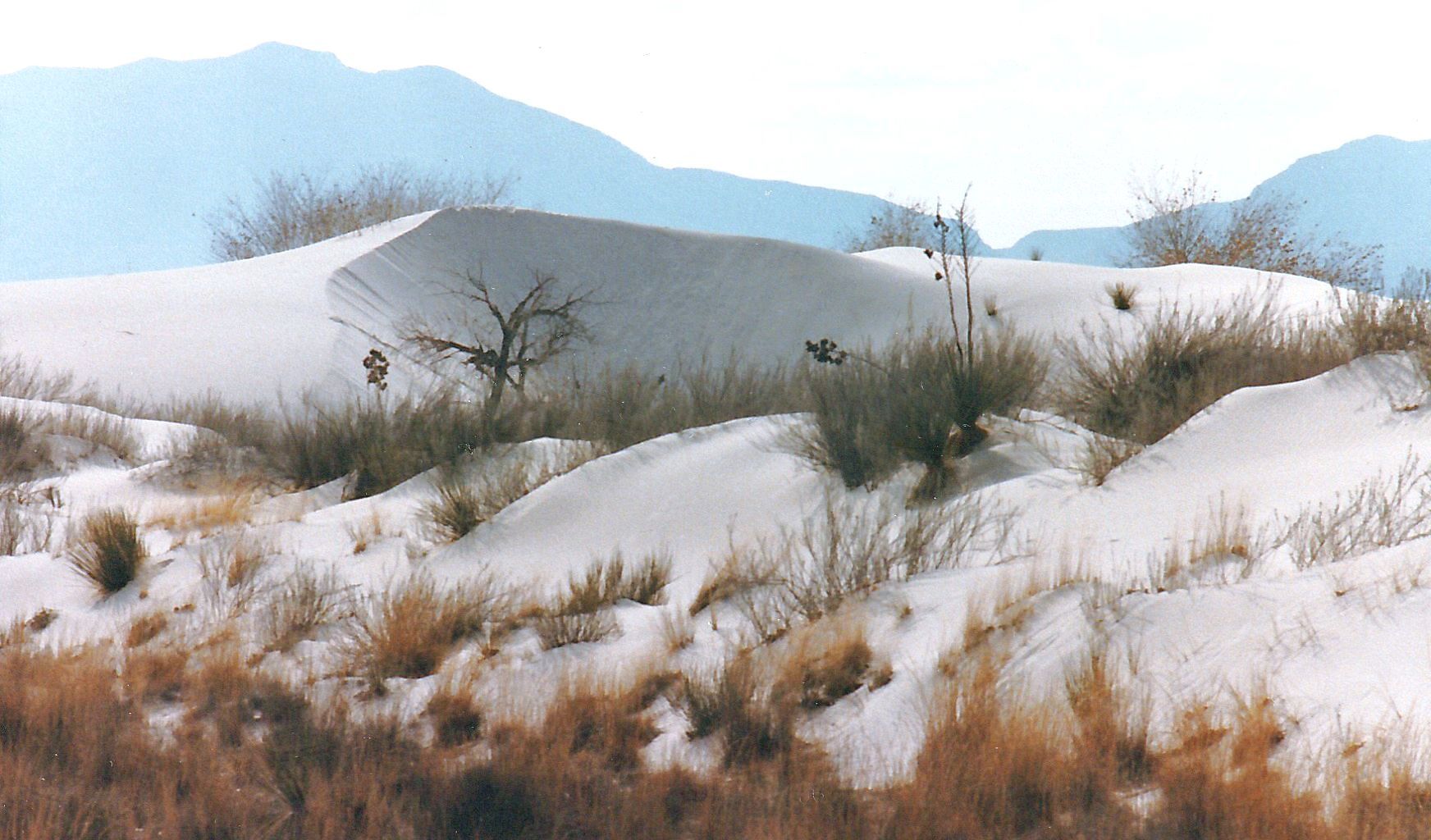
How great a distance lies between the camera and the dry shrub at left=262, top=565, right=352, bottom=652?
5074 millimetres

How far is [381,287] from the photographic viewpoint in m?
22.2

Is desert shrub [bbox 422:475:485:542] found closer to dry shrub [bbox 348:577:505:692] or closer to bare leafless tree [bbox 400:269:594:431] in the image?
dry shrub [bbox 348:577:505:692]

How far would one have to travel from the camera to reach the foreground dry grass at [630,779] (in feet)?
8.71

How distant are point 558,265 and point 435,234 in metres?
2.96

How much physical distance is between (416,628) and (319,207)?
37262mm

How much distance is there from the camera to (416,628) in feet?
15.3

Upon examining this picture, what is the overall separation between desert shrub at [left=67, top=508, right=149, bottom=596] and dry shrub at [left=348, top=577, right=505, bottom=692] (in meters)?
2.10

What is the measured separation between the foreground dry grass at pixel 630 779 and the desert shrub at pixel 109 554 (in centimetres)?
248

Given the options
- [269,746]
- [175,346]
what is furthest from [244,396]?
[269,746]

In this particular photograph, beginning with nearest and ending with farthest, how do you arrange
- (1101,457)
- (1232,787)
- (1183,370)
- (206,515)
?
(1232,787) < (1101,457) < (206,515) < (1183,370)

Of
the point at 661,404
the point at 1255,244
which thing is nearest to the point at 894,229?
the point at 1255,244

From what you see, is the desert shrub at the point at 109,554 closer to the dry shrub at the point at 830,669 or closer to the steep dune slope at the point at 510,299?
the dry shrub at the point at 830,669

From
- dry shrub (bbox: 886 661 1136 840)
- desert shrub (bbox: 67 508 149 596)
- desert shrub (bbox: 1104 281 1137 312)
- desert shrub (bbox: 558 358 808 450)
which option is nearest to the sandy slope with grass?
desert shrub (bbox: 67 508 149 596)

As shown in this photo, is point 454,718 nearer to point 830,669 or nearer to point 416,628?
point 416,628
